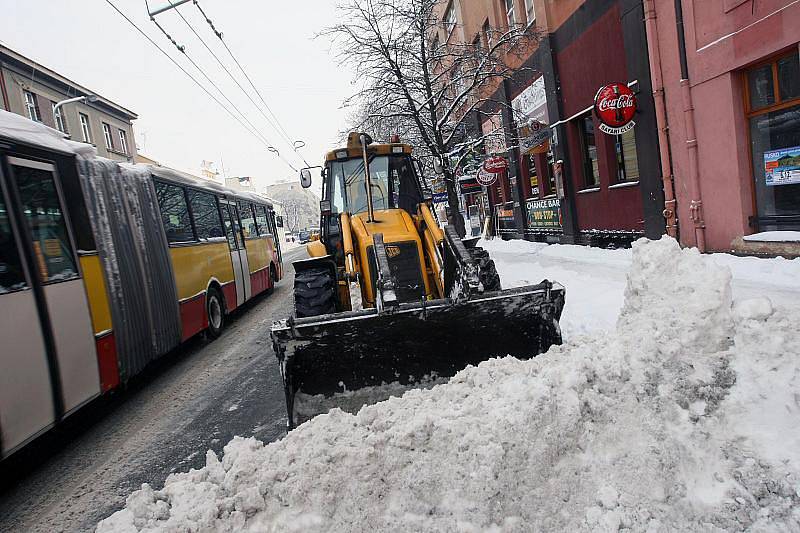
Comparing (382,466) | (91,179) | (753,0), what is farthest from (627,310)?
(753,0)

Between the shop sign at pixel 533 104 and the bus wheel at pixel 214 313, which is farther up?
the shop sign at pixel 533 104

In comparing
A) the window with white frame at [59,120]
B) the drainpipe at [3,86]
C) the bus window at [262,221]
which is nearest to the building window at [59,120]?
the window with white frame at [59,120]

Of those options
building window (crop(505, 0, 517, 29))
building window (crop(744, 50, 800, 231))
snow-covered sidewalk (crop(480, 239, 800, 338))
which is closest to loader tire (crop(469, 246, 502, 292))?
snow-covered sidewalk (crop(480, 239, 800, 338))

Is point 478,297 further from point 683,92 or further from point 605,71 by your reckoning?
point 605,71

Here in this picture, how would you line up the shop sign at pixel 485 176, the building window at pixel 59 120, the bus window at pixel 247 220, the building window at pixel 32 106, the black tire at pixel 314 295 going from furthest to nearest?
the building window at pixel 59 120 < the building window at pixel 32 106 < the shop sign at pixel 485 176 < the bus window at pixel 247 220 < the black tire at pixel 314 295

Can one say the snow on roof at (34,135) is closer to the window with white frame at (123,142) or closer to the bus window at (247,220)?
the bus window at (247,220)

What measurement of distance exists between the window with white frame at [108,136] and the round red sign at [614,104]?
106 feet

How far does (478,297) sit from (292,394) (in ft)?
5.79

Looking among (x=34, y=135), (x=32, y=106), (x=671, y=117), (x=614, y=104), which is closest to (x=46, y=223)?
(x=34, y=135)

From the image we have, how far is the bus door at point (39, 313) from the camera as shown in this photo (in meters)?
4.12

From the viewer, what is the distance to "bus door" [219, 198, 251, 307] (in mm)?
11055

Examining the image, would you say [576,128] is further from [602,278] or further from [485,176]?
[602,278]

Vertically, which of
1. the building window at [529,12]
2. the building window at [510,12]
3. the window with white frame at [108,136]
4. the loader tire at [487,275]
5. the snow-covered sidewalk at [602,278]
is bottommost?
the snow-covered sidewalk at [602,278]

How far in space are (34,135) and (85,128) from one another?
3108 cm
